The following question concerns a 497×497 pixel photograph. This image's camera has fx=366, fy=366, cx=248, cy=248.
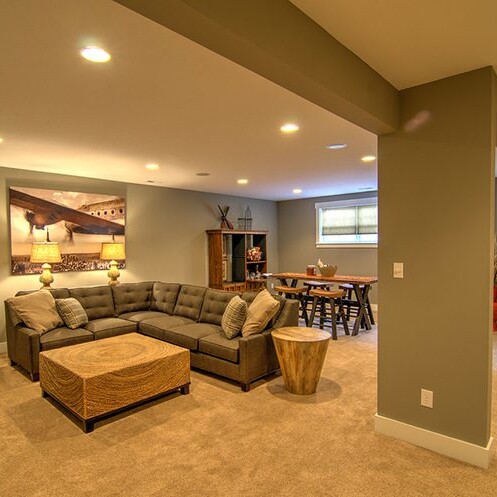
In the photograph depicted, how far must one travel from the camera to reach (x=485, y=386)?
7.29 ft

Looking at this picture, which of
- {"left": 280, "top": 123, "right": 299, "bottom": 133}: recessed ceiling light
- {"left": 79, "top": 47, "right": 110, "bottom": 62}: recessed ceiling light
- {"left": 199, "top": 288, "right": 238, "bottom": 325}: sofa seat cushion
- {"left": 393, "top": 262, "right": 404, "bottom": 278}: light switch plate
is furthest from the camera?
{"left": 199, "top": 288, "right": 238, "bottom": 325}: sofa seat cushion

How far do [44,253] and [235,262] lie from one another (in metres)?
3.75

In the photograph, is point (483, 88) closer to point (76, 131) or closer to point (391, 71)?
point (391, 71)

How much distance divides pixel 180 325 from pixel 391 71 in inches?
132

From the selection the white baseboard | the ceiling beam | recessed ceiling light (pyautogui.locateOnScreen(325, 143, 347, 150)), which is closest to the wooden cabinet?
recessed ceiling light (pyautogui.locateOnScreen(325, 143, 347, 150))

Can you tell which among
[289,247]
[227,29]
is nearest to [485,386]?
[227,29]

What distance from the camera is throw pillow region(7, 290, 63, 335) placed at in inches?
155

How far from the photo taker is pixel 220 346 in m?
3.59

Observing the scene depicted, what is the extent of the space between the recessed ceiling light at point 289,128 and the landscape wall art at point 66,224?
3437 millimetres

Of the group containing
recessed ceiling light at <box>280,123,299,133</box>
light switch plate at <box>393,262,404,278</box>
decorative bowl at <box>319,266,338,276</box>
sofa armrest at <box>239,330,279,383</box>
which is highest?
recessed ceiling light at <box>280,123,299,133</box>

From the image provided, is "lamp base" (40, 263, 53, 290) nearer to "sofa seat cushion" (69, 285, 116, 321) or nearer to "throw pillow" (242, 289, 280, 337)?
"sofa seat cushion" (69, 285, 116, 321)

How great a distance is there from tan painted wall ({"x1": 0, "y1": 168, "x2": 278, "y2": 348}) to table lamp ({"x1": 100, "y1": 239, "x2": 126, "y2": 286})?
0.92 ft

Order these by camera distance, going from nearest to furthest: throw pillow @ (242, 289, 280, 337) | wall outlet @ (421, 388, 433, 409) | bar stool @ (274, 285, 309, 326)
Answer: wall outlet @ (421, 388, 433, 409)
throw pillow @ (242, 289, 280, 337)
bar stool @ (274, 285, 309, 326)

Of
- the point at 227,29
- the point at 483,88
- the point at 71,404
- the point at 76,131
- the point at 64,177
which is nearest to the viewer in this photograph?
the point at 227,29
